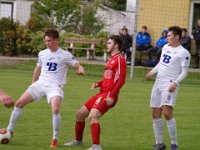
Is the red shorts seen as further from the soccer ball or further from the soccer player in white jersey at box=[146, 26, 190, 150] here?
the soccer ball

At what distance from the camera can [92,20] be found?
36250 mm

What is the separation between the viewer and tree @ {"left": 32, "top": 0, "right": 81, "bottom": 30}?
34000 millimetres

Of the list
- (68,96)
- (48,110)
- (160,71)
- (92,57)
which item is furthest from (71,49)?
(160,71)

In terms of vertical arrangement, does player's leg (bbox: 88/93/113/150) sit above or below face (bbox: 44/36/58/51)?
below

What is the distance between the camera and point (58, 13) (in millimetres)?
34312

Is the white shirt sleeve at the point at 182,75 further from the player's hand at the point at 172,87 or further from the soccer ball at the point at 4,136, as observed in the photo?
the soccer ball at the point at 4,136

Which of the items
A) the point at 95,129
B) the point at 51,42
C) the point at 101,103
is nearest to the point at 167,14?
the point at 51,42

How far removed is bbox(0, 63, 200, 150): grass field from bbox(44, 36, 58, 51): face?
5.14 feet

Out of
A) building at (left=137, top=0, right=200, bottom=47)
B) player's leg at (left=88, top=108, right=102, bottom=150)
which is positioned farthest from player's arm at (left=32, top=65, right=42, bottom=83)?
building at (left=137, top=0, right=200, bottom=47)

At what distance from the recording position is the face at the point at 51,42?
1116cm

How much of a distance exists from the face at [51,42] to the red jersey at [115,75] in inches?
41.5

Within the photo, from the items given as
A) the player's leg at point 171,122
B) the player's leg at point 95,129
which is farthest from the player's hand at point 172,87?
the player's leg at point 95,129

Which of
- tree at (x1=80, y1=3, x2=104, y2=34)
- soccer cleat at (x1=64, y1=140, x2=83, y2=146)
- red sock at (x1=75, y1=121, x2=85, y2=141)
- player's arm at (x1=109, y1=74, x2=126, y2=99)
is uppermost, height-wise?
tree at (x1=80, y1=3, x2=104, y2=34)

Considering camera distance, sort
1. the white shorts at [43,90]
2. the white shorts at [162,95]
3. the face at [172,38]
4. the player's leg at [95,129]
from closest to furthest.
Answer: the player's leg at [95,129], the white shorts at [162,95], the face at [172,38], the white shorts at [43,90]
